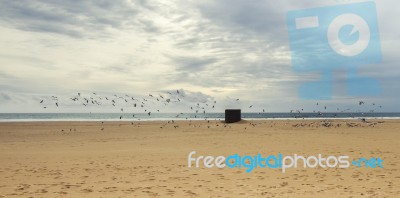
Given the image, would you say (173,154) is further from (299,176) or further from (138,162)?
(299,176)

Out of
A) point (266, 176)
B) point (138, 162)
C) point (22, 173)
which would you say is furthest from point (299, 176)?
point (22, 173)

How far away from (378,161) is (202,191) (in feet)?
30.0

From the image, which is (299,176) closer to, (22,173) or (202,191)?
(202,191)

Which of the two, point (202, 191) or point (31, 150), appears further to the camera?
point (31, 150)

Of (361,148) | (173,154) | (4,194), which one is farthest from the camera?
(361,148)

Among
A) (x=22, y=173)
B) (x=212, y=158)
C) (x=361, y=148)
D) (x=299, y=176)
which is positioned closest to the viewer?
(x=299, y=176)

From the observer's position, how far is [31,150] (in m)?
21.2

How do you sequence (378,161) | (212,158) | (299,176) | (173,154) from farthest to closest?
(173,154) → (212,158) → (378,161) → (299,176)

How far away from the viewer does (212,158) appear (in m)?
17.4

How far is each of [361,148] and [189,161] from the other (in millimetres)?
10336

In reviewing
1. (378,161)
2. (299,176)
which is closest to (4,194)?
(299,176)

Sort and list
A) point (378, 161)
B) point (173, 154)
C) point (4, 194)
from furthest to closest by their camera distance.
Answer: point (173, 154) → point (378, 161) → point (4, 194)

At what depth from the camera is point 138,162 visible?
16.4 meters

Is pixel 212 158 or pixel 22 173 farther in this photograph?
pixel 212 158
